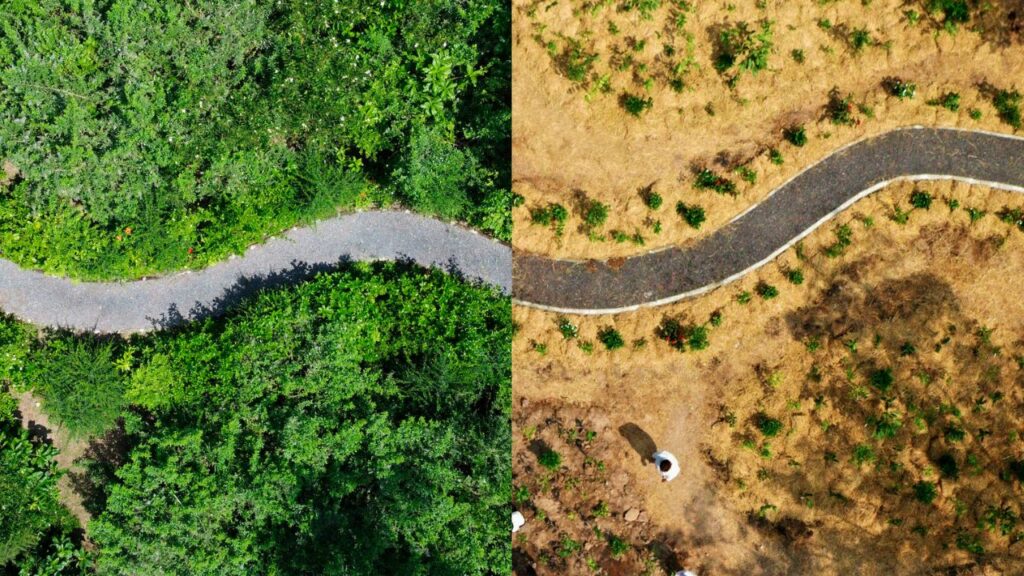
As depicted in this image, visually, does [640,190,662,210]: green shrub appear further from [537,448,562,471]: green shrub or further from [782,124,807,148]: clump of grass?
[537,448,562,471]: green shrub

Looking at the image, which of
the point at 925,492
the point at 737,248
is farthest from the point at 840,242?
the point at 925,492

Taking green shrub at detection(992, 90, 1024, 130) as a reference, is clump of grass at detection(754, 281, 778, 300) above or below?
below

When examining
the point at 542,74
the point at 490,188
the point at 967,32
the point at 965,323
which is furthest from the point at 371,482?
the point at 967,32

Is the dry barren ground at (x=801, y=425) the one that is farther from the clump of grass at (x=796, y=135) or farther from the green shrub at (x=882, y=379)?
the clump of grass at (x=796, y=135)

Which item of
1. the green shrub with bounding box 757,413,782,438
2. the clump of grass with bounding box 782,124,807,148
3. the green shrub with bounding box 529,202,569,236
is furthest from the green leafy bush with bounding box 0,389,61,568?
the clump of grass with bounding box 782,124,807,148

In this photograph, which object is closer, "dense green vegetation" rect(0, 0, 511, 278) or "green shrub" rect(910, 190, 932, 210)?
"dense green vegetation" rect(0, 0, 511, 278)

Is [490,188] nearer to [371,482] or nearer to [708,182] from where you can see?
[708,182]
